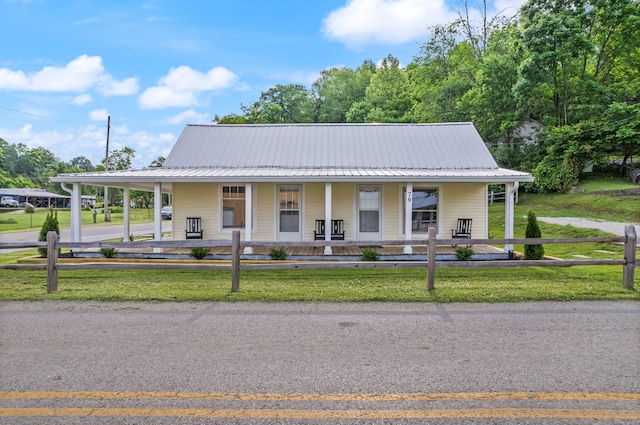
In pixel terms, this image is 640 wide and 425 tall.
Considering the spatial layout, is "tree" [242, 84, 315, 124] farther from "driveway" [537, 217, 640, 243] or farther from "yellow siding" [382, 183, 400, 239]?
"yellow siding" [382, 183, 400, 239]

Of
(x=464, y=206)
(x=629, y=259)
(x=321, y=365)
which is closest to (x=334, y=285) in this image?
(x=321, y=365)

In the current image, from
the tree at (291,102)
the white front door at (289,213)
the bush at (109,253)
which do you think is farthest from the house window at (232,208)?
the tree at (291,102)

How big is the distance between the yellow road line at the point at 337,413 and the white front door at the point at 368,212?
10.3 m

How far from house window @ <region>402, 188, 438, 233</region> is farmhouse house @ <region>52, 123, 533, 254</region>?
3cm

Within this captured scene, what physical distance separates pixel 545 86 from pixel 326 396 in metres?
32.4

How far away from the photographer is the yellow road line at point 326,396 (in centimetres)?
321

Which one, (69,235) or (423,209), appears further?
(69,235)

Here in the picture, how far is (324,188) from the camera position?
44.0 feet

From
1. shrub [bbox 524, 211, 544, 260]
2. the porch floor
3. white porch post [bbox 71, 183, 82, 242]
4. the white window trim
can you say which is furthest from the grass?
the white window trim

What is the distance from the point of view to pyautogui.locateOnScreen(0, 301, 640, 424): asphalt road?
3.03 meters

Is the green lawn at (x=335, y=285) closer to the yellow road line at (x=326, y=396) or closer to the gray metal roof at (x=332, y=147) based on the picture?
the yellow road line at (x=326, y=396)

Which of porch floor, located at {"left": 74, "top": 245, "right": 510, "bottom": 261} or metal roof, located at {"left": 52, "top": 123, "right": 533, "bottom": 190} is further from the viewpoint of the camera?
metal roof, located at {"left": 52, "top": 123, "right": 533, "bottom": 190}

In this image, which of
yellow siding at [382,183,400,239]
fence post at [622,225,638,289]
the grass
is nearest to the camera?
the grass

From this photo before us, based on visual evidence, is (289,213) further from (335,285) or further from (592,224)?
(592,224)
